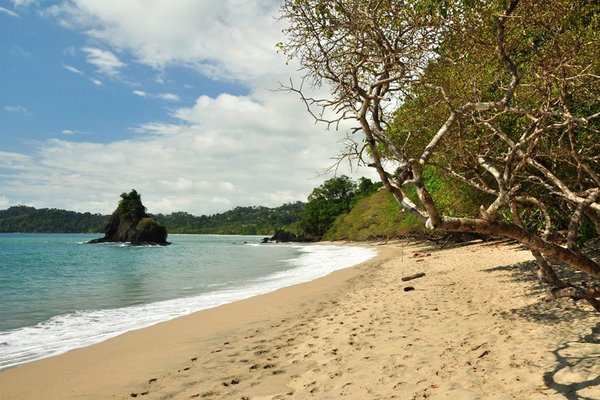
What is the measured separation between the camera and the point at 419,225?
164 feet

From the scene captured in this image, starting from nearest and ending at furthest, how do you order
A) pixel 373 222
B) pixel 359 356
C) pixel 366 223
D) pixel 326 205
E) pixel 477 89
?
1. pixel 477 89
2. pixel 359 356
3. pixel 373 222
4. pixel 366 223
5. pixel 326 205

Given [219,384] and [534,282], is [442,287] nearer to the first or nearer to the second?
[534,282]

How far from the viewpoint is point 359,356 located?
8023 mm

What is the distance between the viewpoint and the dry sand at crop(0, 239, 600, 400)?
20.8ft

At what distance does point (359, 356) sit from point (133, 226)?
120353 mm

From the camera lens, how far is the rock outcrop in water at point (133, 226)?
11438cm

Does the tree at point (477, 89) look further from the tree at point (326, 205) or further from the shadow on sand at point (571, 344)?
the tree at point (326, 205)

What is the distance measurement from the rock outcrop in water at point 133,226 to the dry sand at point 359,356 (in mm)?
106943

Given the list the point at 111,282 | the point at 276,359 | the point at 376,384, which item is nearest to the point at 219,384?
the point at 276,359

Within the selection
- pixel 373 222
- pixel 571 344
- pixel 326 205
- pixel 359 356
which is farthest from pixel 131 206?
pixel 571 344

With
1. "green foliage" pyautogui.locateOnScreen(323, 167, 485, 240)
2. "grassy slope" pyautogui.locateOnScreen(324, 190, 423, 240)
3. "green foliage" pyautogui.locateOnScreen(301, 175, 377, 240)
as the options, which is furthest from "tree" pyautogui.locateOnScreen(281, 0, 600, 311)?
"green foliage" pyautogui.locateOnScreen(301, 175, 377, 240)

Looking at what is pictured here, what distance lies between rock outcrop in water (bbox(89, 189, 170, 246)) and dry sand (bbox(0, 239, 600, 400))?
351ft

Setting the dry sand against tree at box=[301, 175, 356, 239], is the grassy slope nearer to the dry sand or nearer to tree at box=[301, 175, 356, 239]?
tree at box=[301, 175, 356, 239]

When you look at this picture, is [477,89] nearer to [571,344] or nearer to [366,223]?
[571,344]
